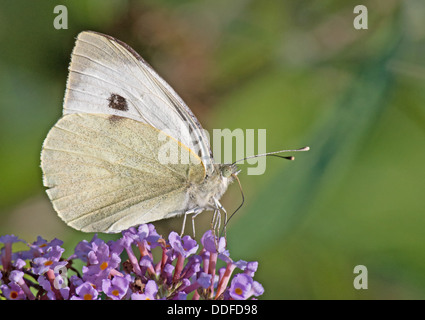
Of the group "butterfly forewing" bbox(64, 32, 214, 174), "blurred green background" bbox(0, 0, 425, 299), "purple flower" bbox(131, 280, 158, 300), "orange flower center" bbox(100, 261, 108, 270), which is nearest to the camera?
"purple flower" bbox(131, 280, 158, 300)

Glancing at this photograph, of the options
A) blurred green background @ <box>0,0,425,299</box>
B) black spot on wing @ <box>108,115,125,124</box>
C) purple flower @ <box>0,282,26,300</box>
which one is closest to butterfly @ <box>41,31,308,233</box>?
black spot on wing @ <box>108,115,125,124</box>

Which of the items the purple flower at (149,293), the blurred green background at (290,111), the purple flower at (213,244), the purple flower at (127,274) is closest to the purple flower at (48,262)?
the purple flower at (127,274)

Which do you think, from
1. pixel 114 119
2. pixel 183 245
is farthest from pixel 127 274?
pixel 114 119

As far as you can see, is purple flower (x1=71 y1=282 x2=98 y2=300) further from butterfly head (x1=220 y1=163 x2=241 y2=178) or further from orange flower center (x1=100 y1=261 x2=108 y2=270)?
butterfly head (x1=220 y1=163 x2=241 y2=178)

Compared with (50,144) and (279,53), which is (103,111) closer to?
(50,144)

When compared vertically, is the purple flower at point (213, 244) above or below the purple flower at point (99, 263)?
above

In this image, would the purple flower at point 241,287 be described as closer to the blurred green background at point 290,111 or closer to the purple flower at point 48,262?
the purple flower at point 48,262

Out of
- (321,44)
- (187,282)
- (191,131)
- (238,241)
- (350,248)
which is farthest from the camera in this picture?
(321,44)

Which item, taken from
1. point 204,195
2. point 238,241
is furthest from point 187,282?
point 238,241
